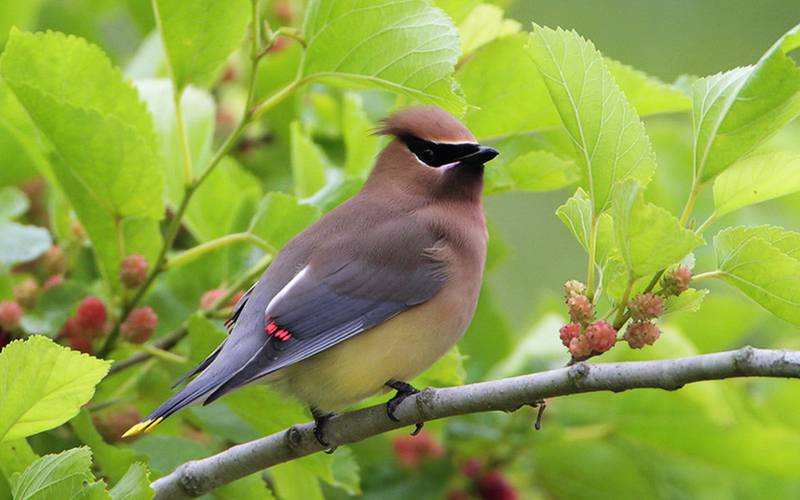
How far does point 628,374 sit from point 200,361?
1376 millimetres

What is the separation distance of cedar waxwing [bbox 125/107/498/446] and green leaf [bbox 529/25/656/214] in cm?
81

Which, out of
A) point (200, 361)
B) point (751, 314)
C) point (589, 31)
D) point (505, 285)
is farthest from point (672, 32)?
point (200, 361)

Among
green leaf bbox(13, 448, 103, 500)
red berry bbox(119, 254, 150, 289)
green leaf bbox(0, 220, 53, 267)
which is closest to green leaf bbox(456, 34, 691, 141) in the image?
red berry bbox(119, 254, 150, 289)

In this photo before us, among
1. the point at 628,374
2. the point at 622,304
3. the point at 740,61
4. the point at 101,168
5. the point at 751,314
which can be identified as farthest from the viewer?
the point at 740,61

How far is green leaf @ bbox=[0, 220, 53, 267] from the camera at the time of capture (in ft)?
11.8

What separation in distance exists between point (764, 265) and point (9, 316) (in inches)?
78.8

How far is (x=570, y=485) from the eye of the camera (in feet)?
14.1

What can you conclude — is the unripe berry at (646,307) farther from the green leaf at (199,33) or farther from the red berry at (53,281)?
the red berry at (53,281)

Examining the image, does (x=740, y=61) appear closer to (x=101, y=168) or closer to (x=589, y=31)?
(x=589, y=31)

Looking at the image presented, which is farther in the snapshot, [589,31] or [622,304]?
[589,31]

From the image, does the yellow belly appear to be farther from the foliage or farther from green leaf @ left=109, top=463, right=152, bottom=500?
green leaf @ left=109, top=463, right=152, bottom=500

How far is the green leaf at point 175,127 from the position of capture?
3.86 m

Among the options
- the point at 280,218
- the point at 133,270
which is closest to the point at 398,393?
the point at 280,218

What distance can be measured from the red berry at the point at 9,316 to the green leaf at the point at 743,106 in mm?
1857
